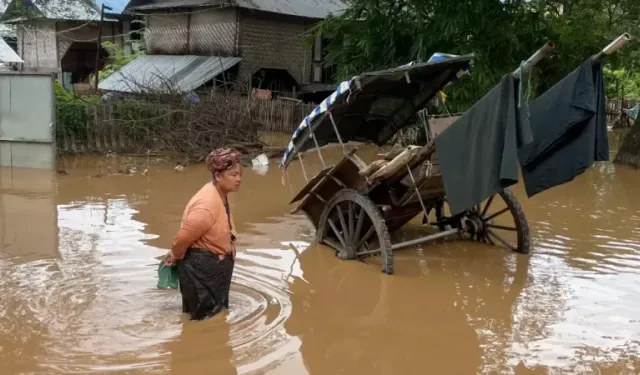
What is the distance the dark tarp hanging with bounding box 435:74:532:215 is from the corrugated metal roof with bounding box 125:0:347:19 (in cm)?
1644

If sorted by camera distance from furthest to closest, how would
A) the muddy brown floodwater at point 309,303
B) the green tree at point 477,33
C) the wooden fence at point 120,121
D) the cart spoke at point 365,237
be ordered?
the wooden fence at point 120,121
the green tree at point 477,33
the cart spoke at point 365,237
the muddy brown floodwater at point 309,303

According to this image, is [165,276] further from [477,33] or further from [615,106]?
[615,106]

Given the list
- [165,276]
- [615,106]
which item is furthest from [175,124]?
[615,106]

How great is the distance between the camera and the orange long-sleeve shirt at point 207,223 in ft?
14.9

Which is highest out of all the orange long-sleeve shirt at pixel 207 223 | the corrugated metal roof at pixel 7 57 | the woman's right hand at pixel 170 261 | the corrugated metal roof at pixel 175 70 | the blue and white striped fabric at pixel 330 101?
the corrugated metal roof at pixel 7 57

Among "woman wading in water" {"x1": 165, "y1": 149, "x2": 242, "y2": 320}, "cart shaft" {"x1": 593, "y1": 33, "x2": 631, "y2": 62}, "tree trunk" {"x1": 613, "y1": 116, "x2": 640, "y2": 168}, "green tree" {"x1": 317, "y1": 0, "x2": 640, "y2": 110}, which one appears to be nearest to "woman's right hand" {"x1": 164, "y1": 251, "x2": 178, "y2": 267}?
"woman wading in water" {"x1": 165, "y1": 149, "x2": 242, "y2": 320}

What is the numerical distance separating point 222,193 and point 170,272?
0.73 meters

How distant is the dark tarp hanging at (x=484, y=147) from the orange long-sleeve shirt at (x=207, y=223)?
2.09 metres

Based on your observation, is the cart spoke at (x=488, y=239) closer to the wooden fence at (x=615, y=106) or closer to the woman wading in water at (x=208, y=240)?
the woman wading in water at (x=208, y=240)

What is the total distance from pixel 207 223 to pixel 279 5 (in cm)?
1960

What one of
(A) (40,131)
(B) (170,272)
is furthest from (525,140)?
(A) (40,131)

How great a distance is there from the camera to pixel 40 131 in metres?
12.2

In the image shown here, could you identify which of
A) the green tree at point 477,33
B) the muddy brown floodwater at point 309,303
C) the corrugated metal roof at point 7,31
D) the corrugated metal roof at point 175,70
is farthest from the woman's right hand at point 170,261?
the corrugated metal roof at point 7,31

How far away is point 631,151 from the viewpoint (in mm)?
15672
